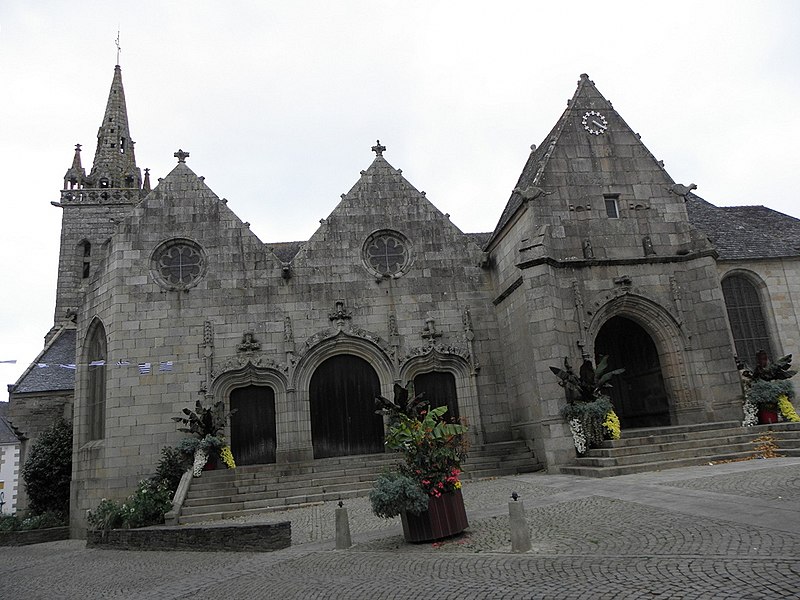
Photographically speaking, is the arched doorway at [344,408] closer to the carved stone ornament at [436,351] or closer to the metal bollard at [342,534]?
the carved stone ornament at [436,351]

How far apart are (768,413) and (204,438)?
1460 cm

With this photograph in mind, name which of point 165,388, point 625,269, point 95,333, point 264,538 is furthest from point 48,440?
point 625,269

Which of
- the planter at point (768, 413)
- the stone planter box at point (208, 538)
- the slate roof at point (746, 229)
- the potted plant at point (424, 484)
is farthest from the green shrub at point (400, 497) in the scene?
the slate roof at point (746, 229)

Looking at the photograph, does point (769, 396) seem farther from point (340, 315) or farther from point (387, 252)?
point (340, 315)

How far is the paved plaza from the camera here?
6020 mm

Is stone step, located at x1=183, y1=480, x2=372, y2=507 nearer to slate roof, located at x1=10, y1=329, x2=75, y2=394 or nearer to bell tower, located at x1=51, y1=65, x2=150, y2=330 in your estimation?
slate roof, located at x1=10, y1=329, x2=75, y2=394

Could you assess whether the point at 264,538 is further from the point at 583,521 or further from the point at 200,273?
the point at 200,273

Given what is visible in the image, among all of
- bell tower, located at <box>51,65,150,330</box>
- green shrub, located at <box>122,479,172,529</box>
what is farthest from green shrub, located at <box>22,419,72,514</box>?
bell tower, located at <box>51,65,150,330</box>

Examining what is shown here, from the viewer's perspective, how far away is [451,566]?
734 centimetres

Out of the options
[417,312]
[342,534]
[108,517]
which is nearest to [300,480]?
[108,517]

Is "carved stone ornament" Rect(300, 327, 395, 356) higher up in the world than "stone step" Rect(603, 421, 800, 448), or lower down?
higher up

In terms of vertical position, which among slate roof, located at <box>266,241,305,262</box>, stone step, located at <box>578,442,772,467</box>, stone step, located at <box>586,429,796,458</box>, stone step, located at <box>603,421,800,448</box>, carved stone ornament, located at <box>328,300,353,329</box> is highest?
slate roof, located at <box>266,241,305,262</box>

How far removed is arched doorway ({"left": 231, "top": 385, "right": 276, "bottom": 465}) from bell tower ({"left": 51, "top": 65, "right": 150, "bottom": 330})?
18.1 metres

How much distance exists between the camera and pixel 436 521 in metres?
8.73
